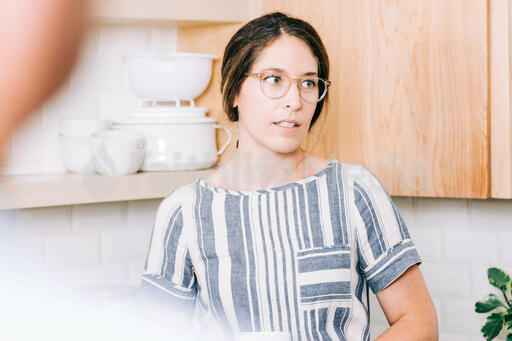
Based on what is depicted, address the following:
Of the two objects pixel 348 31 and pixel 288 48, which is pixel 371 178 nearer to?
pixel 288 48

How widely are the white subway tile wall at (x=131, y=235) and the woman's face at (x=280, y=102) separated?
663 mm

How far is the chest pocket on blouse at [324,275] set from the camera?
4.15 ft

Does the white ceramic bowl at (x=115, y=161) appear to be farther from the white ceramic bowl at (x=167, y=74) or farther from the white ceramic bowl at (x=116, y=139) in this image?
the white ceramic bowl at (x=167, y=74)

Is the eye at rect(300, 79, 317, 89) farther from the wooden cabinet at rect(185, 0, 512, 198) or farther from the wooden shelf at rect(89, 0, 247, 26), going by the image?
the wooden shelf at rect(89, 0, 247, 26)

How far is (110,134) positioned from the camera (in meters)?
1.67

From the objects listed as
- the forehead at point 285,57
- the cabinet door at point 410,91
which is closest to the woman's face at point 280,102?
the forehead at point 285,57

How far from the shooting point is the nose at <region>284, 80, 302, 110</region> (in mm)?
1276

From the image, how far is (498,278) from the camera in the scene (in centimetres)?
175

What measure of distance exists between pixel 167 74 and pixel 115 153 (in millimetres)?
322

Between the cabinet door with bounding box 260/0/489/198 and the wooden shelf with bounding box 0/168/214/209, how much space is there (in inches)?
17.2

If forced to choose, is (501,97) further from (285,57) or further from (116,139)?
(116,139)

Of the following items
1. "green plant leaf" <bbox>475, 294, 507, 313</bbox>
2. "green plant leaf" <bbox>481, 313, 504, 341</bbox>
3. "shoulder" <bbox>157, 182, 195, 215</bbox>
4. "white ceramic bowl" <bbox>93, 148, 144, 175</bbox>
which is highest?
"white ceramic bowl" <bbox>93, 148, 144, 175</bbox>

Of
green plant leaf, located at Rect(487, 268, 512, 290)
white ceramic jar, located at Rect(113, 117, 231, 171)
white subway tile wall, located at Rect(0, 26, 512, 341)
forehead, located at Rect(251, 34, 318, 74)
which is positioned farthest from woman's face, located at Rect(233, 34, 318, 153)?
green plant leaf, located at Rect(487, 268, 512, 290)

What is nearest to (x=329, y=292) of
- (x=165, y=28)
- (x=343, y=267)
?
(x=343, y=267)
